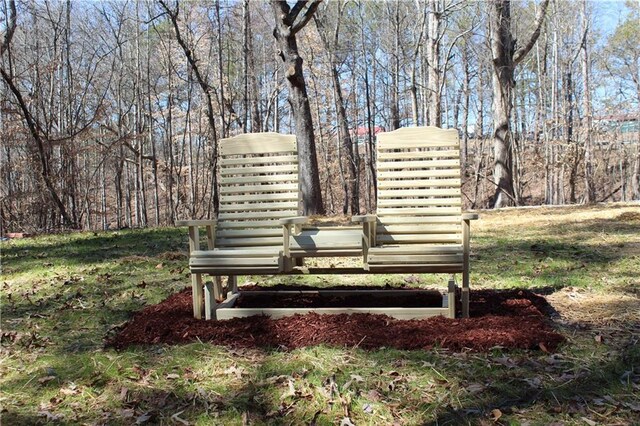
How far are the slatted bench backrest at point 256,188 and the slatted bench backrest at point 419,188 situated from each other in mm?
797

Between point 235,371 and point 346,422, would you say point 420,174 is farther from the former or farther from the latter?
point 346,422

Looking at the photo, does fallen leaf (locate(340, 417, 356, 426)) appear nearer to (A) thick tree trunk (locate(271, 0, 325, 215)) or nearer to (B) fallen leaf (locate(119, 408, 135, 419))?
(B) fallen leaf (locate(119, 408, 135, 419))

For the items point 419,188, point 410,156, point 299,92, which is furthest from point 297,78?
point 419,188

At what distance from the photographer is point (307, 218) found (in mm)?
4176

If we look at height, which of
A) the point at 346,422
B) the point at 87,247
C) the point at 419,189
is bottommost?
the point at 346,422

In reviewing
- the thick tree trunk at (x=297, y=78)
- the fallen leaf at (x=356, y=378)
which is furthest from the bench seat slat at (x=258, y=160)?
the thick tree trunk at (x=297, y=78)

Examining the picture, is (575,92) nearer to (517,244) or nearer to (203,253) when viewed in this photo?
(517,244)

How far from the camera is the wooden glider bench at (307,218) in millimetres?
4012

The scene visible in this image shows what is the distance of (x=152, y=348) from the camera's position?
3.53 meters

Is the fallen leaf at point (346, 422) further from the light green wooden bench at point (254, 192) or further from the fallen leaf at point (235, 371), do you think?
the light green wooden bench at point (254, 192)

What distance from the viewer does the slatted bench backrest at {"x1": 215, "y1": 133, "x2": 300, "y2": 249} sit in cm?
455

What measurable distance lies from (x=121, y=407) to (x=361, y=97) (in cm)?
2546

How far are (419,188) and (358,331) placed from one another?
1492 mm

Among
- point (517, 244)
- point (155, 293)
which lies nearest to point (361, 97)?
point (517, 244)
